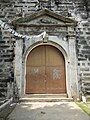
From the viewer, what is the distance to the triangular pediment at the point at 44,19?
9469 millimetres

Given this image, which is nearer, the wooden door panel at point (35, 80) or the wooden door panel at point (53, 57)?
the wooden door panel at point (35, 80)

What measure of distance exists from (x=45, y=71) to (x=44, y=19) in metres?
2.37

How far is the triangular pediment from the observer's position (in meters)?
9.47

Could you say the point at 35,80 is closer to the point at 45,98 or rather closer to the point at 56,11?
the point at 45,98

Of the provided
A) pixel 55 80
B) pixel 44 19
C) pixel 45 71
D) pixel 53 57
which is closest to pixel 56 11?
pixel 44 19

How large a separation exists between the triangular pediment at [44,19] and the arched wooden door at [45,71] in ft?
3.69

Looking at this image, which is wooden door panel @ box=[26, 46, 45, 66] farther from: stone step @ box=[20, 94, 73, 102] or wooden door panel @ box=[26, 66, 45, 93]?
stone step @ box=[20, 94, 73, 102]

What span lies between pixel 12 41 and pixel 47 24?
1742mm

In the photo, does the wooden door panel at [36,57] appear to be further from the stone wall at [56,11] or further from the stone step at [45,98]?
the stone step at [45,98]

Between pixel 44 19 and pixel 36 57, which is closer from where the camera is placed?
pixel 36 57

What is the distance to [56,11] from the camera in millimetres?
9867

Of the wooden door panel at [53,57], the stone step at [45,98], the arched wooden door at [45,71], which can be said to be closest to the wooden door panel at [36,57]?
the arched wooden door at [45,71]

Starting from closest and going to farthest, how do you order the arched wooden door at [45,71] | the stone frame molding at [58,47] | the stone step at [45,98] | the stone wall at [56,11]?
the stone step at [45,98] < the stone frame molding at [58,47] < the stone wall at [56,11] < the arched wooden door at [45,71]

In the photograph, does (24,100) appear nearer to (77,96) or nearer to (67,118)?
(77,96)
